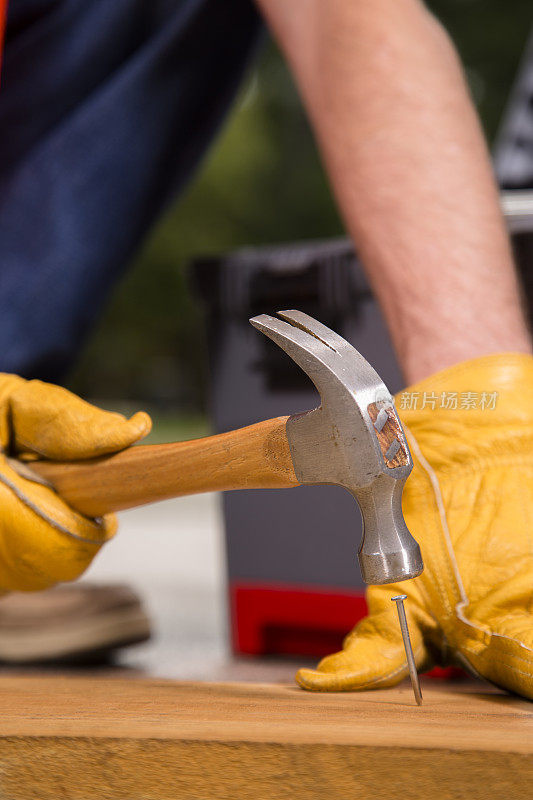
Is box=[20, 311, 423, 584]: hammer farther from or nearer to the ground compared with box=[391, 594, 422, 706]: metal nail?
farther from the ground

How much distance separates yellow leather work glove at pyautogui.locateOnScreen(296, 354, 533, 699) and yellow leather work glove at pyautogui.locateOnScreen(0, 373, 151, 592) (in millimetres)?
270

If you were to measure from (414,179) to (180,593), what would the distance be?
1.53m

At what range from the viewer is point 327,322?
1.47 metres

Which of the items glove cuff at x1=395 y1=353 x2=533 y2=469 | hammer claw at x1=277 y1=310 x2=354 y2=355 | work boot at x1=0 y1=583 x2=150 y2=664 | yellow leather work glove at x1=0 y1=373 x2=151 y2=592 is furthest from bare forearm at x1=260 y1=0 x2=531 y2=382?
work boot at x1=0 y1=583 x2=150 y2=664

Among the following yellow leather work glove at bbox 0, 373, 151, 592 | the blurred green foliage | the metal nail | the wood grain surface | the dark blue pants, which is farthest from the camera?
the blurred green foliage

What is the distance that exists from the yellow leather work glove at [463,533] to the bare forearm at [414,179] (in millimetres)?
75

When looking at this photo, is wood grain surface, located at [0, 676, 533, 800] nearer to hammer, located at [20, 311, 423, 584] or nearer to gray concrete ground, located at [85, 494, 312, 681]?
hammer, located at [20, 311, 423, 584]

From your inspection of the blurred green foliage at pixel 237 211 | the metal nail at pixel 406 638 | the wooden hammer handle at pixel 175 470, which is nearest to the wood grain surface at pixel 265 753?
the metal nail at pixel 406 638

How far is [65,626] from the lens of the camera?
4.78 ft

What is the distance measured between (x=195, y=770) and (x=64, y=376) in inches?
36.8

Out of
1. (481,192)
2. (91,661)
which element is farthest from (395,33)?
(91,661)

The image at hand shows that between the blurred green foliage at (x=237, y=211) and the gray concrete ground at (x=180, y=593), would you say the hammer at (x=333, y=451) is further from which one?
the blurred green foliage at (x=237, y=211)

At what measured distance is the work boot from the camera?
1.44m

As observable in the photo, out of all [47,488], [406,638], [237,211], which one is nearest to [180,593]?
[47,488]
